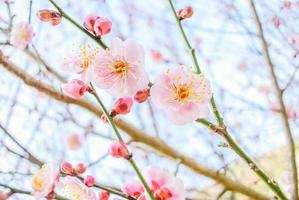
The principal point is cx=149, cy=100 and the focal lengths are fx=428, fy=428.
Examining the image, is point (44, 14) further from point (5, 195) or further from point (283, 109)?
point (283, 109)

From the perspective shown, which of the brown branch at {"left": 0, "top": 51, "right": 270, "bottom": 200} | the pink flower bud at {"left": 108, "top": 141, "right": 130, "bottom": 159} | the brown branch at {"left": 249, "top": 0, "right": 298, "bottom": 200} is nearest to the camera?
the pink flower bud at {"left": 108, "top": 141, "right": 130, "bottom": 159}

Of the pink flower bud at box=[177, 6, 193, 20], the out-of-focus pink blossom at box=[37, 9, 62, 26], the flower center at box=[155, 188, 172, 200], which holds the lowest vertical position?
the flower center at box=[155, 188, 172, 200]

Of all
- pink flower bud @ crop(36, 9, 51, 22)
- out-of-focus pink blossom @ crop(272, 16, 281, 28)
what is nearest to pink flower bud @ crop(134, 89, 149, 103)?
pink flower bud @ crop(36, 9, 51, 22)

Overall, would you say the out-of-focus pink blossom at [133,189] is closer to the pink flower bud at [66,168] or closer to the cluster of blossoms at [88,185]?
the cluster of blossoms at [88,185]

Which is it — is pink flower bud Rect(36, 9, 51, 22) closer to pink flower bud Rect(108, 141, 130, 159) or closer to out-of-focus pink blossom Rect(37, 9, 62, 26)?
out-of-focus pink blossom Rect(37, 9, 62, 26)

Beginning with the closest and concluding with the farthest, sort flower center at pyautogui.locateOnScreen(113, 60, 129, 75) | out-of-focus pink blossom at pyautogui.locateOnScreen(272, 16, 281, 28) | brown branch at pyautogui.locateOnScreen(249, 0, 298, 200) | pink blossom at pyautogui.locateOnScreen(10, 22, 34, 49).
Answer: flower center at pyautogui.locateOnScreen(113, 60, 129, 75) < brown branch at pyautogui.locateOnScreen(249, 0, 298, 200) < pink blossom at pyautogui.locateOnScreen(10, 22, 34, 49) < out-of-focus pink blossom at pyautogui.locateOnScreen(272, 16, 281, 28)

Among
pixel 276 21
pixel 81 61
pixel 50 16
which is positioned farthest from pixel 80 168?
pixel 276 21

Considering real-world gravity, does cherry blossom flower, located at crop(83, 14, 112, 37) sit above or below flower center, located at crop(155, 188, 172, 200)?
above
